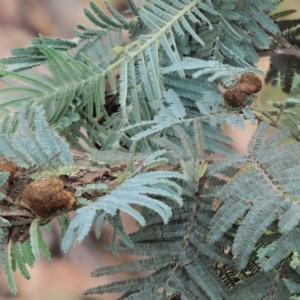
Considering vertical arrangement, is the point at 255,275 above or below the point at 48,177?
below

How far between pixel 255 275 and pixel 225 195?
9 cm

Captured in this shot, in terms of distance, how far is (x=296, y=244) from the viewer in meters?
0.33

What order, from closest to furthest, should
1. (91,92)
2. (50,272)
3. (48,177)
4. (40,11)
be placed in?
1. (48,177)
2. (91,92)
3. (50,272)
4. (40,11)

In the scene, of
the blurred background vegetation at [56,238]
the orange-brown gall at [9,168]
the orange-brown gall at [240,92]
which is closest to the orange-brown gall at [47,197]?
the orange-brown gall at [9,168]

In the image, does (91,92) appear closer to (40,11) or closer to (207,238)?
(207,238)

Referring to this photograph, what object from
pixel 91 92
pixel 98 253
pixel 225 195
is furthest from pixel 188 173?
pixel 98 253

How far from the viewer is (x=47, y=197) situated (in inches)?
11.9

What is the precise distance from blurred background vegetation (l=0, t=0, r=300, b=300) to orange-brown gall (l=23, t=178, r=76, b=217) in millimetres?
383

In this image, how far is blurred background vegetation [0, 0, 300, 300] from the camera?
82cm

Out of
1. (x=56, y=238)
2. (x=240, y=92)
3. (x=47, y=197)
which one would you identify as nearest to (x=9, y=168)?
(x=47, y=197)

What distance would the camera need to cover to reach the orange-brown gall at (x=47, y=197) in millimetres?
302

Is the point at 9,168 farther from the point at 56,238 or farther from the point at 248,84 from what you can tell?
the point at 56,238

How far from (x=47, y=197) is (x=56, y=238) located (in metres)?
0.53

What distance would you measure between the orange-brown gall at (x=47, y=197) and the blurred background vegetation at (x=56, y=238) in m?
0.38
